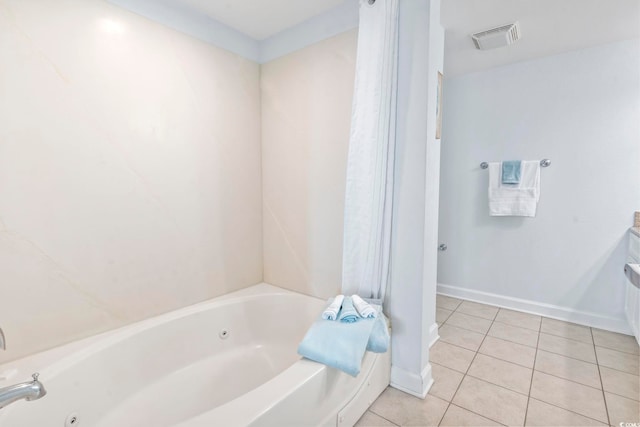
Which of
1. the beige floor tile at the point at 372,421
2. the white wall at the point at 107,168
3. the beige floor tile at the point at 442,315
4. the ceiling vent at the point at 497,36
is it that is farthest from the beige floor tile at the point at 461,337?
the ceiling vent at the point at 497,36

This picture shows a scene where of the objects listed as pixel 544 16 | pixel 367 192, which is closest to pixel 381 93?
pixel 367 192

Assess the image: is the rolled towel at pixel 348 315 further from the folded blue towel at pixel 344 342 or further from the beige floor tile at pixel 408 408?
the beige floor tile at pixel 408 408

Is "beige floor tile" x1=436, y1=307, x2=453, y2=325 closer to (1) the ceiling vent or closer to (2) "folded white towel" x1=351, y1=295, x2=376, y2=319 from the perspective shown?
(2) "folded white towel" x1=351, y1=295, x2=376, y2=319

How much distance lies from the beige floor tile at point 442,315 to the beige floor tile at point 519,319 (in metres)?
0.42

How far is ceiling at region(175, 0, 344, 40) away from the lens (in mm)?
1779

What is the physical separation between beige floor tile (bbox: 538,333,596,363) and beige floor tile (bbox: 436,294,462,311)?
2.43 ft

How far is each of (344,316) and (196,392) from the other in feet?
3.06

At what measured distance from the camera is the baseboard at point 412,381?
1639 mm

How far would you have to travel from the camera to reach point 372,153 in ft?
5.28

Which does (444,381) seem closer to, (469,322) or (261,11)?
(469,322)

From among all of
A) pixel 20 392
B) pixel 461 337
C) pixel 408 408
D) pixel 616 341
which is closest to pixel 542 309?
pixel 616 341

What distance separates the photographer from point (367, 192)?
1.64m

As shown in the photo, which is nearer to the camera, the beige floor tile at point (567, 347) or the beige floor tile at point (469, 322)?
the beige floor tile at point (567, 347)

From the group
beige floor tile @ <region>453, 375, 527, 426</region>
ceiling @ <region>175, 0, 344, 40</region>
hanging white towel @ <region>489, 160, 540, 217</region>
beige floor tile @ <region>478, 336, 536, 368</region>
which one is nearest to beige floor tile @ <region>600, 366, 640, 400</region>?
beige floor tile @ <region>478, 336, 536, 368</region>
